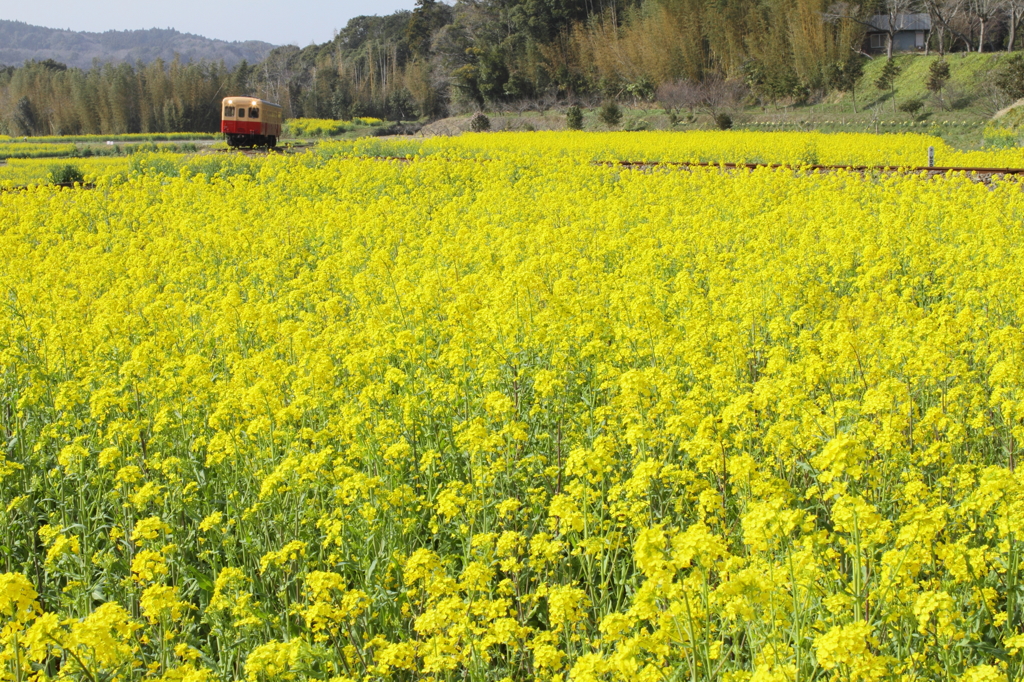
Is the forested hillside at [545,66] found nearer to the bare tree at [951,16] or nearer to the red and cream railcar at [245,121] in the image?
the bare tree at [951,16]

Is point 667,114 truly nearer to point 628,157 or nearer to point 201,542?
point 628,157

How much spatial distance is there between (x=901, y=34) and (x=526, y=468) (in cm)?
5622

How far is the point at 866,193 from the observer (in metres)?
11.5

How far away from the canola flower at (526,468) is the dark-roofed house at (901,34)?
4745cm

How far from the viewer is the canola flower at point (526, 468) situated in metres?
2.54

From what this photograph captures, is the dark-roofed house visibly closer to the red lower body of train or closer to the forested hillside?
the forested hillside

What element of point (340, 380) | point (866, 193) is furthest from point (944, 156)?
point (340, 380)

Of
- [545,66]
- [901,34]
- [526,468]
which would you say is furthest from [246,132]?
[901,34]

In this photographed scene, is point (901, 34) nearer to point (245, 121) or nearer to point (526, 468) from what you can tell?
point (245, 121)

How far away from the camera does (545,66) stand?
193ft

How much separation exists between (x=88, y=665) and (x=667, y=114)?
144ft

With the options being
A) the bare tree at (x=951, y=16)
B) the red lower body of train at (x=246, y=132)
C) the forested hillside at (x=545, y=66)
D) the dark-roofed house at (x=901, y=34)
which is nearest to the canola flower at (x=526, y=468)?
the red lower body of train at (x=246, y=132)

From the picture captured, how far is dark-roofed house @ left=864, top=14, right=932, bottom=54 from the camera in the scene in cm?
4925

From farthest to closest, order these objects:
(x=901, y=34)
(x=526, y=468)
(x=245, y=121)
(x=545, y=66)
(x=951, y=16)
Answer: (x=545, y=66), (x=901, y=34), (x=951, y=16), (x=245, y=121), (x=526, y=468)
